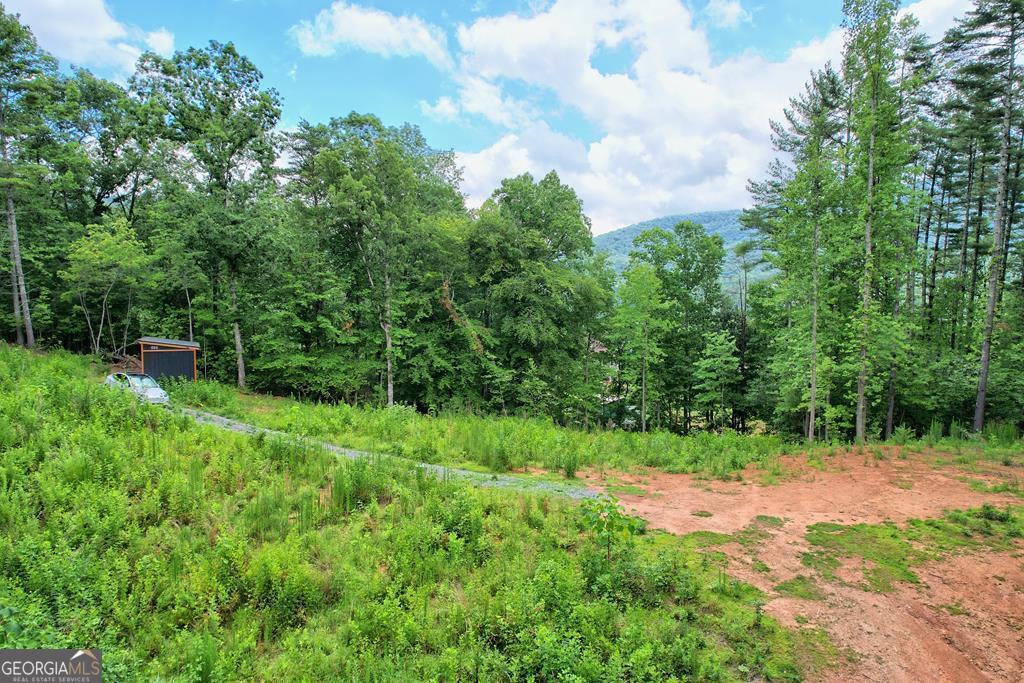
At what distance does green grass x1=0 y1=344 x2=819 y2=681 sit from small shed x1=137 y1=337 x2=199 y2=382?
1077cm

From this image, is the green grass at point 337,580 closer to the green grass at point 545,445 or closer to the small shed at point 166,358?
the green grass at point 545,445

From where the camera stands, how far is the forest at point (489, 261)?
14.7 m

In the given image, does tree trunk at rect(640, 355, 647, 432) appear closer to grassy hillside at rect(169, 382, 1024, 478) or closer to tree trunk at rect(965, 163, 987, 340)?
grassy hillside at rect(169, 382, 1024, 478)

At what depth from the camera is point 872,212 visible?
549 inches

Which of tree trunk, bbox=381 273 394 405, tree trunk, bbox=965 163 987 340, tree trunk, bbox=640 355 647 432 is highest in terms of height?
tree trunk, bbox=965 163 987 340

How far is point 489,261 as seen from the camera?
19.4 meters

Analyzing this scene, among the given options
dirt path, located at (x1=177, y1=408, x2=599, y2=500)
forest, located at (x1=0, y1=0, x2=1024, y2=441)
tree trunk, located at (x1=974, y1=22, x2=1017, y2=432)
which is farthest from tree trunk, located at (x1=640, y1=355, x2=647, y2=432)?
dirt path, located at (x1=177, y1=408, x2=599, y2=500)

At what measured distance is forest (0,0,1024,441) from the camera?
14703mm

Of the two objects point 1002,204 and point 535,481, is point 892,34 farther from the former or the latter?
point 535,481

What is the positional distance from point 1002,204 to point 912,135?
26.3 feet

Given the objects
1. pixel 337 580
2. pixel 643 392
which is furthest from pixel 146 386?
pixel 643 392

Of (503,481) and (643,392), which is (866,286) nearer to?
(643,392)

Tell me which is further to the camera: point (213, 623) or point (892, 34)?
point (892, 34)

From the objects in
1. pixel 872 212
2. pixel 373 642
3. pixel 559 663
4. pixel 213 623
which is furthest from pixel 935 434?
pixel 213 623
